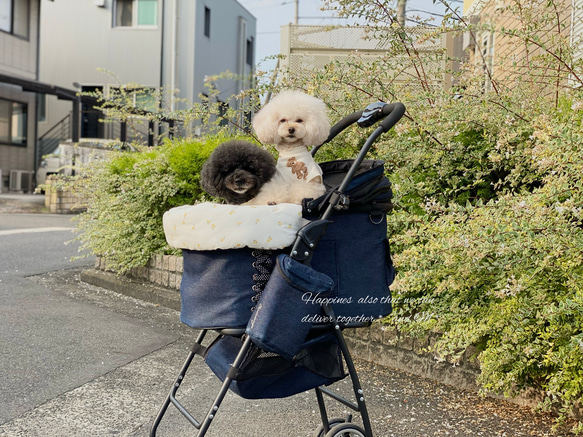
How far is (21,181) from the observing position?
1800 cm

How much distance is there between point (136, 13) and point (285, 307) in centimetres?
1948

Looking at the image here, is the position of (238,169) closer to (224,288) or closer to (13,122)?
(224,288)

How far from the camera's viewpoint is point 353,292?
229cm

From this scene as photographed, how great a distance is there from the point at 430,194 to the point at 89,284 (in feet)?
12.3

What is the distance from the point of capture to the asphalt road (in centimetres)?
285

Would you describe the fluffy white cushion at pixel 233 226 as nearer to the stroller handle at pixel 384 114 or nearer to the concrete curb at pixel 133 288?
the stroller handle at pixel 384 114

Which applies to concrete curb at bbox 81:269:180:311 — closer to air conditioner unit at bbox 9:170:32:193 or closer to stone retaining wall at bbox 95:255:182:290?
stone retaining wall at bbox 95:255:182:290

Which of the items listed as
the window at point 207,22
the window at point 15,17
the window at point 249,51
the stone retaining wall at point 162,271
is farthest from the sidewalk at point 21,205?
the window at point 249,51

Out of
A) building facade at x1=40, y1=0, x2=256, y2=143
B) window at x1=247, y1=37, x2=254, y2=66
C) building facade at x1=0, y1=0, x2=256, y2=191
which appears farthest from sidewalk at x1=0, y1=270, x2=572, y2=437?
window at x1=247, y1=37, x2=254, y2=66

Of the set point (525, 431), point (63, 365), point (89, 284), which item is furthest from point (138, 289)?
point (525, 431)

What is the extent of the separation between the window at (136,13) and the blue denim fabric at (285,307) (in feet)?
62.2

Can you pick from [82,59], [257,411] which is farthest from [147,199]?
[82,59]

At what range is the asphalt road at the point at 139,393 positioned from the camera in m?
2.85

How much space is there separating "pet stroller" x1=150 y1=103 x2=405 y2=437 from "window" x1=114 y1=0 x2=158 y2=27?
18.6 metres
